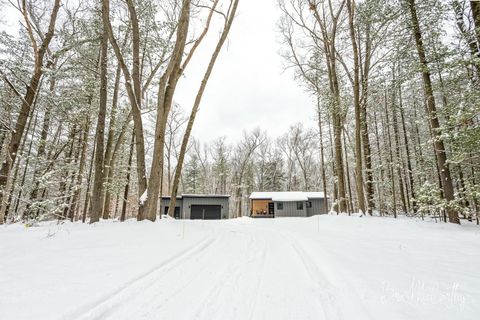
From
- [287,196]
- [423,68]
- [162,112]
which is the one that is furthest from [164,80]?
[287,196]

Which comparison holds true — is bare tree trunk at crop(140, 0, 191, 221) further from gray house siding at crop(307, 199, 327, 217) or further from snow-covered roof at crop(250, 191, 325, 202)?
gray house siding at crop(307, 199, 327, 217)

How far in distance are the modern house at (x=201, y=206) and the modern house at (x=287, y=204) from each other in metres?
3.84

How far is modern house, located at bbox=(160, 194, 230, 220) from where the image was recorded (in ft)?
76.2

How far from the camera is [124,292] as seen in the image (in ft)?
7.00

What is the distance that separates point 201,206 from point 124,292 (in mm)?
22084

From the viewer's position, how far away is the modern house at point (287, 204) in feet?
82.2

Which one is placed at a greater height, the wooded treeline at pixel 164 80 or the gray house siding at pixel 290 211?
the wooded treeline at pixel 164 80

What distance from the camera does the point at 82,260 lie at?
9.50 feet

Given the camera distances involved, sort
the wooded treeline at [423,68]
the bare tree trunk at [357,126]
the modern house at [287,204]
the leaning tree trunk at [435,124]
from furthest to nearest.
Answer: the modern house at [287,204] → the bare tree trunk at [357,126] → the leaning tree trunk at [435,124] → the wooded treeline at [423,68]

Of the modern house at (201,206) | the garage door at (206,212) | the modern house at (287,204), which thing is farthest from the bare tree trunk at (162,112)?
the modern house at (287,204)

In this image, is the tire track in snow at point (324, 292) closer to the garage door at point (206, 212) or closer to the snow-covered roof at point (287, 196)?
the garage door at point (206, 212)

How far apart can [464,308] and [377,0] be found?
10846 millimetres

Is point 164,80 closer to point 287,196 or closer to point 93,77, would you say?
point 93,77

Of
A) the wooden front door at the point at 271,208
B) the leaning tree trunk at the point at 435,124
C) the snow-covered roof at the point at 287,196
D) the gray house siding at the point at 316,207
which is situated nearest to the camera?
the leaning tree trunk at the point at 435,124
